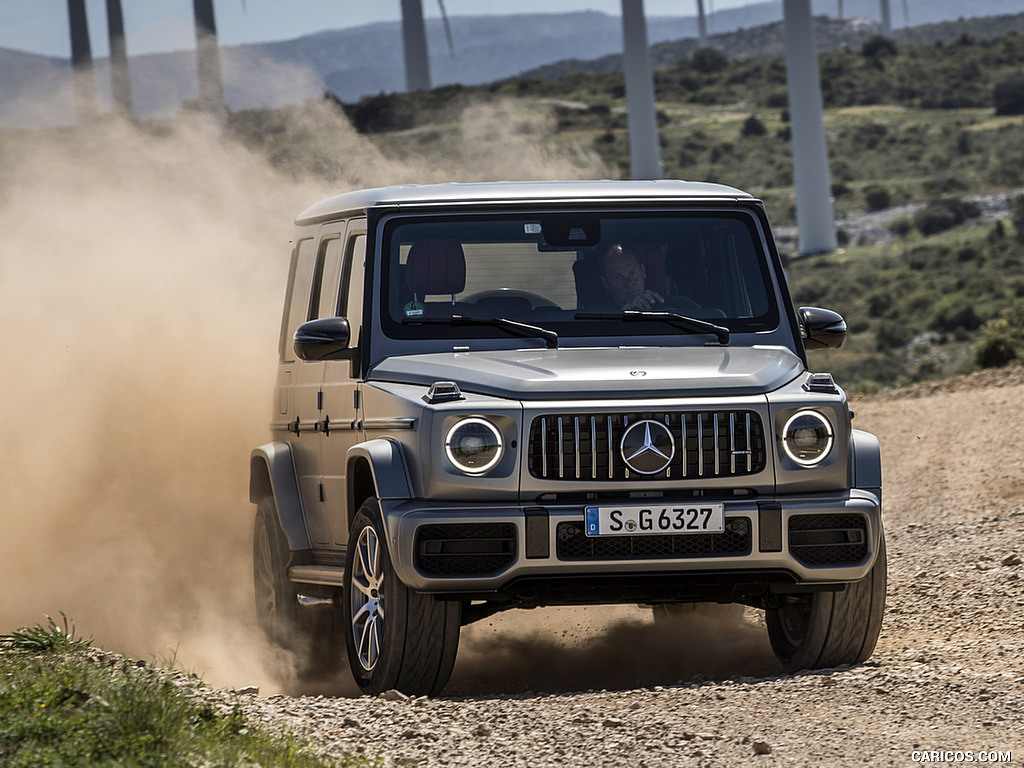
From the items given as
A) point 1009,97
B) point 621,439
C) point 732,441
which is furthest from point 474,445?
point 1009,97

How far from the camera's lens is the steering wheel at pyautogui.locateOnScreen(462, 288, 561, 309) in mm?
6820

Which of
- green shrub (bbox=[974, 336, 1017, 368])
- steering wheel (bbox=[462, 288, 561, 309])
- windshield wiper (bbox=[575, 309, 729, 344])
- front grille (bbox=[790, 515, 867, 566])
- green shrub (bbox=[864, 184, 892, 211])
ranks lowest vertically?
green shrub (bbox=[974, 336, 1017, 368])

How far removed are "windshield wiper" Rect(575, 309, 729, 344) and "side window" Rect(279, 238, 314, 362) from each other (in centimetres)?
180

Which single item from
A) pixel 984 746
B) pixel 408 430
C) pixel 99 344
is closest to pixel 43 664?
pixel 408 430

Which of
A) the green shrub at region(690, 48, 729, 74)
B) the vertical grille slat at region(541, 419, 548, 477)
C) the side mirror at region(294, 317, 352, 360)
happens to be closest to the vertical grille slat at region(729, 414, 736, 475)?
the vertical grille slat at region(541, 419, 548, 477)

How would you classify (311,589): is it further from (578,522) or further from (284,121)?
(284,121)

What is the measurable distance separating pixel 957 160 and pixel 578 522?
204 ft

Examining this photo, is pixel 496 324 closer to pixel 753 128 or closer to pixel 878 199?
pixel 878 199

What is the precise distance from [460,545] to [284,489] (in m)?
2.05

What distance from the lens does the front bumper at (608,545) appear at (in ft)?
18.9

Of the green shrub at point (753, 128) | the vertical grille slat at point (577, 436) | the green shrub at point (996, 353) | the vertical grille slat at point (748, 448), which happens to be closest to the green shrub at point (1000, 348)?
the green shrub at point (996, 353)

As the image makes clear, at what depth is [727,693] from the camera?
225 inches

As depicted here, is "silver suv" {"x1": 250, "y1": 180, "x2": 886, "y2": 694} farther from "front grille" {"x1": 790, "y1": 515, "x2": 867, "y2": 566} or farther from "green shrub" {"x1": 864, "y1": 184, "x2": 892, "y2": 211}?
"green shrub" {"x1": 864, "y1": 184, "x2": 892, "y2": 211}

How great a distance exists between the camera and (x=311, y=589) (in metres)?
7.39
